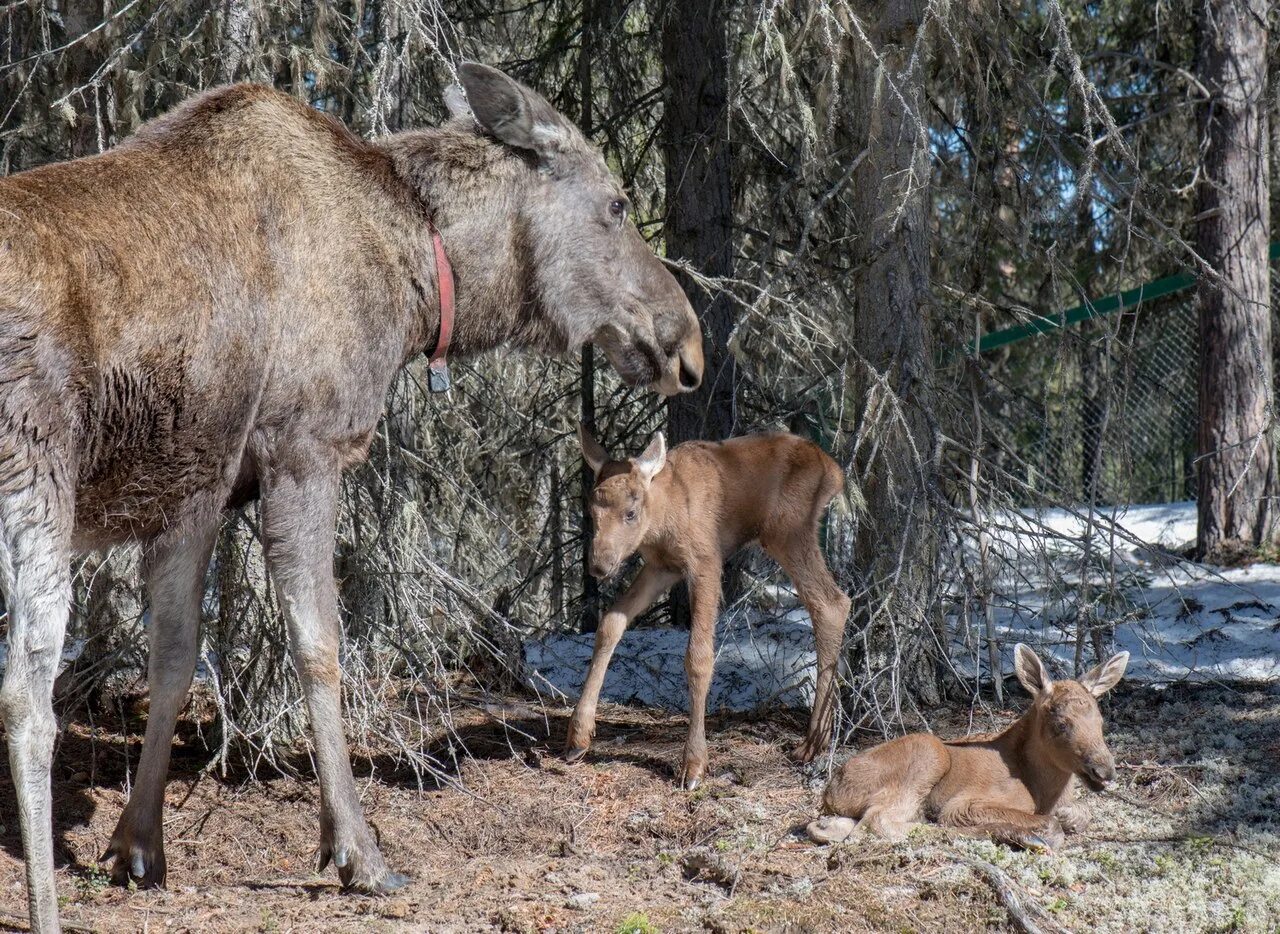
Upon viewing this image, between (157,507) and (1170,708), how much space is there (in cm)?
505

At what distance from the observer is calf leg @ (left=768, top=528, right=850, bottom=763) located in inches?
248

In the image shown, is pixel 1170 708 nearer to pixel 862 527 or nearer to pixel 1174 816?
pixel 1174 816

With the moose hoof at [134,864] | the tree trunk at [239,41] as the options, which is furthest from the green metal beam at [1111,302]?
the moose hoof at [134,864]

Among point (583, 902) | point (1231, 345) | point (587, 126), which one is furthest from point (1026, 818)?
point (1231, 345)

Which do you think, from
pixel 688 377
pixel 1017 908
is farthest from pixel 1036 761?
pixel 688 377

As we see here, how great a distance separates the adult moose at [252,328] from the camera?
160 inches

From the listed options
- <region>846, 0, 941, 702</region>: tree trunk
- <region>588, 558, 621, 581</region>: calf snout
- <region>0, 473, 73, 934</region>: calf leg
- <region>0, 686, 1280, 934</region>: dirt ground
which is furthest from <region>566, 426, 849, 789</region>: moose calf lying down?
<region>0, 473, 73, 934</region>: calf leg

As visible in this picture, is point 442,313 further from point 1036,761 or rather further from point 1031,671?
point 1036,761

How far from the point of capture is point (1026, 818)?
521cm

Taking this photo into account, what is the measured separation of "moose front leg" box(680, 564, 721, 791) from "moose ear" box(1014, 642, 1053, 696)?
1417 millimetres

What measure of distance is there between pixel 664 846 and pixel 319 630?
1721 millimetres

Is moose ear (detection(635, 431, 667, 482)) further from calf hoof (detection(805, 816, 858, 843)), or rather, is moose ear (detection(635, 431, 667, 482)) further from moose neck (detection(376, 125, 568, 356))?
calf hoof (detection(805, 816, 858, 843))

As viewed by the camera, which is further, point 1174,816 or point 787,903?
point 1174,816

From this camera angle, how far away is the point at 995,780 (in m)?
5.40
